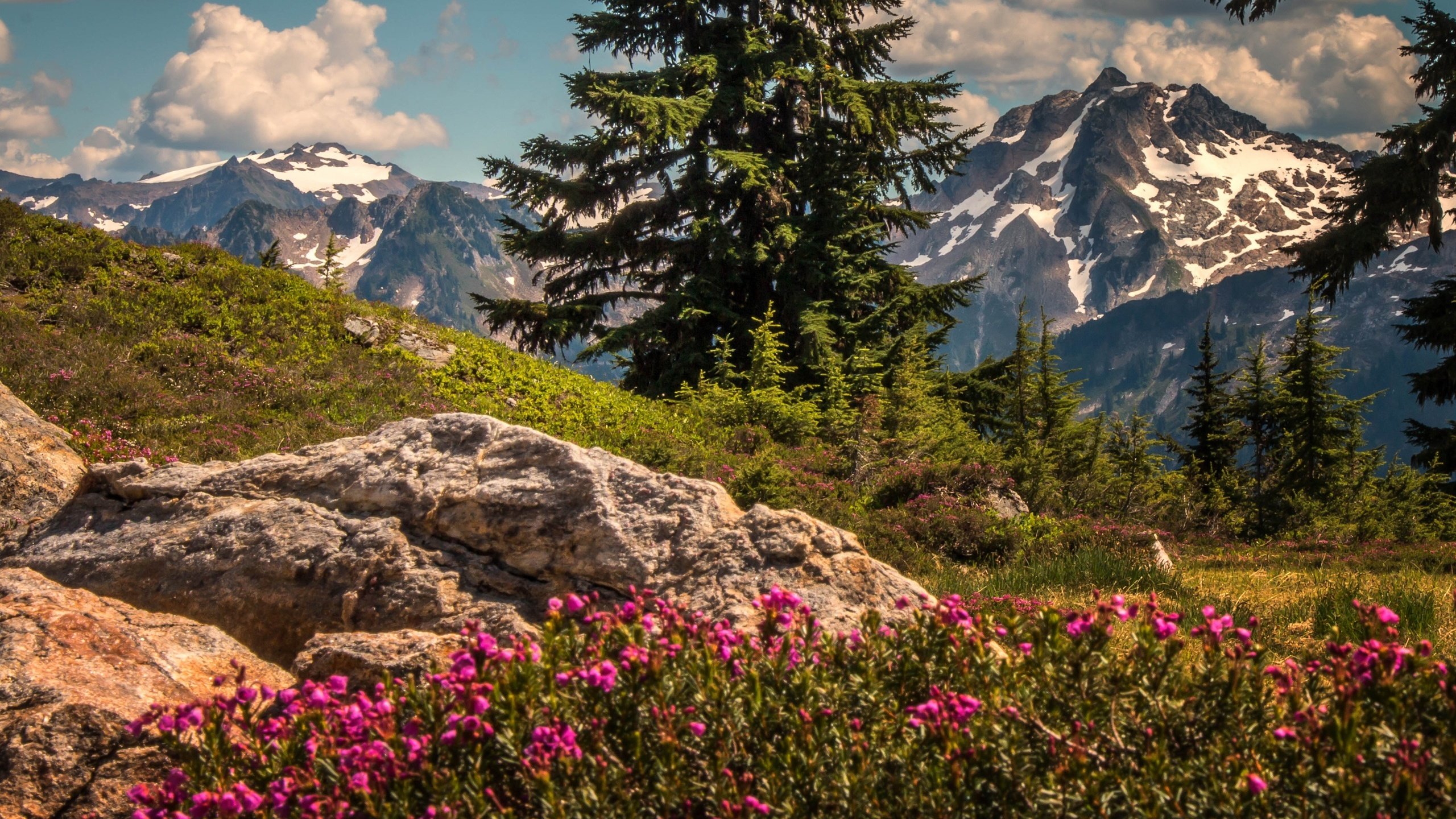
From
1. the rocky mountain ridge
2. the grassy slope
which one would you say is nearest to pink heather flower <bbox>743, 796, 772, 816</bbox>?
the rocky mountain ridge

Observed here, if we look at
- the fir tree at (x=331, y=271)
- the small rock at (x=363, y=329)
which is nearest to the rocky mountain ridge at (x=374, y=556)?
the small rock at (x=363, y=329)

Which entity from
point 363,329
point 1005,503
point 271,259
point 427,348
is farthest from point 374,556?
point 271,259

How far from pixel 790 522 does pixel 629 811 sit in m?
2.73

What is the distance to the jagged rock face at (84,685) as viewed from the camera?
11.1 ft

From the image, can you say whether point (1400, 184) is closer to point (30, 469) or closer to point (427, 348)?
point (427, 348)

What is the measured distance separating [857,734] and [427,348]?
13.5 meters

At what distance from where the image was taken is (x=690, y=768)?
278cm

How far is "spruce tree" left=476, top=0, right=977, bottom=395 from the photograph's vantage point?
1711 centimetres

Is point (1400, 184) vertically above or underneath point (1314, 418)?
above

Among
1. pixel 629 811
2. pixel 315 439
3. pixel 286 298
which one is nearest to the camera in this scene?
pixel 629 811

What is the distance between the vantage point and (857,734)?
2.61 meters

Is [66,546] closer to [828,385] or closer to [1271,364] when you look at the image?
[828,385]

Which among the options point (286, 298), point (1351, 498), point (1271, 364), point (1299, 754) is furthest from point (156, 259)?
point (1271, 364)

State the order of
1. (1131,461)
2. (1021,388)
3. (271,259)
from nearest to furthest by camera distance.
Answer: (1131,461)
(1021,388)
(271,259)
